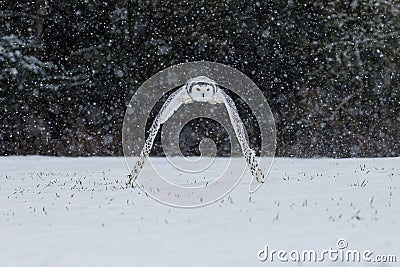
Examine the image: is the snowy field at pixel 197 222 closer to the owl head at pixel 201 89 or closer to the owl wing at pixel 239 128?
the owl wing at pixel 239 128

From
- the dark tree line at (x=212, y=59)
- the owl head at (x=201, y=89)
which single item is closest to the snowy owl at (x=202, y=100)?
the owl head at (x=201, y=89)

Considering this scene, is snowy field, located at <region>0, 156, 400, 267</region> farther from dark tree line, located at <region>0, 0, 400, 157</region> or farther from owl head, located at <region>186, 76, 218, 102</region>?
dark tree line, located at <region>0, 0, 400, 157</region>

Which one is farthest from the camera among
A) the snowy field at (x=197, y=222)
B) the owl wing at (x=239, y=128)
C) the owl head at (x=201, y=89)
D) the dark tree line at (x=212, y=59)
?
the dark tree line at (x=212, y=59)

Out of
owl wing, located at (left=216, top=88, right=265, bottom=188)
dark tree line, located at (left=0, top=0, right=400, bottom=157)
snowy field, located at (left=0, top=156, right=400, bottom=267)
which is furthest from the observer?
dark tree line, located at (left=0, top=0, right=400, bottom=157)

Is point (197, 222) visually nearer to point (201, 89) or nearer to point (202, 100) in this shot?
point (201, 89)

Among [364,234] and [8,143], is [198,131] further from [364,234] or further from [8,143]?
[364,234]

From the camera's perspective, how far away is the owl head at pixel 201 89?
40.3 feet

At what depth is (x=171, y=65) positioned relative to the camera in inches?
996

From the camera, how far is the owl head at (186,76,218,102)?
1228cm

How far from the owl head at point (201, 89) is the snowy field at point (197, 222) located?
204cm

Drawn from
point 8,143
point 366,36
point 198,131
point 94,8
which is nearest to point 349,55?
point 366,36

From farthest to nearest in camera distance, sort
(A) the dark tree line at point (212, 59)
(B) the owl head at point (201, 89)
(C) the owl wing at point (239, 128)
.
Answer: (A) the dark tree line at point (212, 59), (C) the owl wing at point (239, 128), (B) the owl head at point (201, 89)

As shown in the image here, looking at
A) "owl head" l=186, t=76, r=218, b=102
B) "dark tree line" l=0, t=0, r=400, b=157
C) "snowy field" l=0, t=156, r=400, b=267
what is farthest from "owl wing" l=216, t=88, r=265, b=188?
"dark tree line" l=0, t=0, r=400, b=157

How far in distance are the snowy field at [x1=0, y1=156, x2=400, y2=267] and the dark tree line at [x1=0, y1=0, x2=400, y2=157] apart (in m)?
10.7
